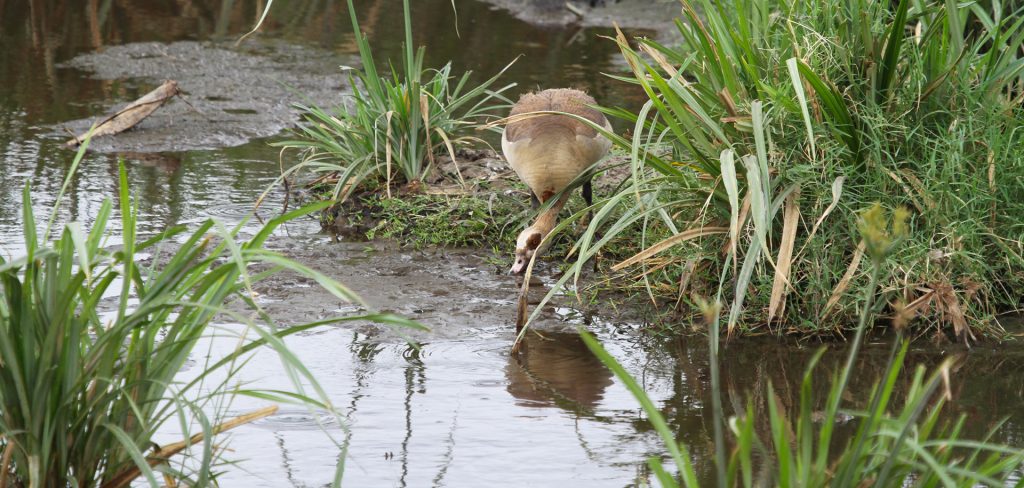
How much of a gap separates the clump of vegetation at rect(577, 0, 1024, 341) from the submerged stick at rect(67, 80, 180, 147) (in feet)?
11.6

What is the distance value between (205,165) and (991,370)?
4.17 metres

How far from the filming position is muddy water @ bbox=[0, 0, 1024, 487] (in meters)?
2.99

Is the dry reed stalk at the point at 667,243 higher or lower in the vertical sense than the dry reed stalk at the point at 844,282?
higher

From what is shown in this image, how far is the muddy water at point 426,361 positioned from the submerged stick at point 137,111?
0.35 ft

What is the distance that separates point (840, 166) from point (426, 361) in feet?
5.26

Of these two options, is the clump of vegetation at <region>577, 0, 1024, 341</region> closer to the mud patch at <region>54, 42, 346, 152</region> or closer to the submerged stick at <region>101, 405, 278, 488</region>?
the submerged stick at <region>101, 405, 278, 488</region>

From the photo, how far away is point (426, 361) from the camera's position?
3.72 metres

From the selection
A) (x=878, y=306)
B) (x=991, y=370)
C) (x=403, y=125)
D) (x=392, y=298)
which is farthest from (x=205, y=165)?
(x=991, y=370)

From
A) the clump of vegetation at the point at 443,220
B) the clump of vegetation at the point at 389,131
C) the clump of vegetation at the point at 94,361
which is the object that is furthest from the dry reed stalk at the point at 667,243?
the clump of vegetation at the point at 94,361

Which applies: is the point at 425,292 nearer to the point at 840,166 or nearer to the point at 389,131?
the point at 389,131

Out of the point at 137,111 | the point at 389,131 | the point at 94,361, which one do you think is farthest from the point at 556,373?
the point at 137,111

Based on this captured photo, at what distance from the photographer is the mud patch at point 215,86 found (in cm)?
668

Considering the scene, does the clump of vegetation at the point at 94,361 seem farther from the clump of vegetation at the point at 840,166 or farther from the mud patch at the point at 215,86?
the mud patch at the point at 215,86

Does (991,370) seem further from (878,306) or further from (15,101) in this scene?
(15,101)
